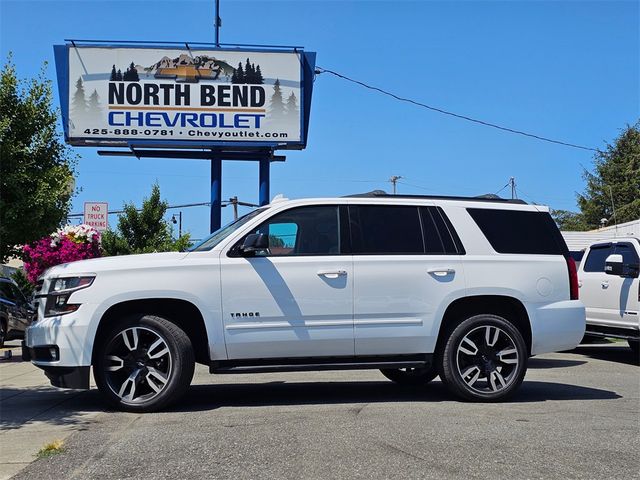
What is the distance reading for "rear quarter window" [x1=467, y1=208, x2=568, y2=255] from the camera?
276 inches

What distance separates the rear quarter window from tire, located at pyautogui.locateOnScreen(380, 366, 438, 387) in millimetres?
1784

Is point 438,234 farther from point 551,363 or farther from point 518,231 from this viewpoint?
point 551,363

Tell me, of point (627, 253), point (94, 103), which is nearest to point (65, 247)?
point (94, 103)

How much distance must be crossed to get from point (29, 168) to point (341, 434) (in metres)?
9.17

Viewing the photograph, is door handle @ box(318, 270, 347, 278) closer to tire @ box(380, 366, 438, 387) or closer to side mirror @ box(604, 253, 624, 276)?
tire @ box(380, 366, 438, 387)

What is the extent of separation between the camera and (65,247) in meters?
13.6

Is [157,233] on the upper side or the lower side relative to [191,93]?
lower

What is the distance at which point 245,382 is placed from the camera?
8.27m

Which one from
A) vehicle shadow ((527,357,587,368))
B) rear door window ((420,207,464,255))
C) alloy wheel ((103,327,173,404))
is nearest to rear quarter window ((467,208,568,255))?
rear door window ((420,207,464,255))

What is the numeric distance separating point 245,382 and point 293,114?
10.4m

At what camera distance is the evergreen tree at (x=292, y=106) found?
57.0 feet

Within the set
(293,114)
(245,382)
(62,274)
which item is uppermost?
(293,114)

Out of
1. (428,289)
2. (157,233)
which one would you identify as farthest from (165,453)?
(157,233)

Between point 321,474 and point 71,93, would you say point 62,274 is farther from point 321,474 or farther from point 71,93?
point 71,93
